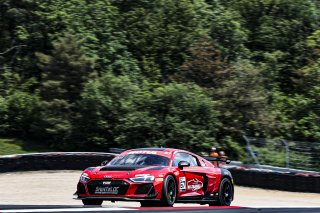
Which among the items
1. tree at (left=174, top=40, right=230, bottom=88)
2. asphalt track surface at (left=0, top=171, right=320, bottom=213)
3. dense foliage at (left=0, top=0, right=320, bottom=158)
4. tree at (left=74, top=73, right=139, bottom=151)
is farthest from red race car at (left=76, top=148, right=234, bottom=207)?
tree at (left=174, top=40, right=230, bottom=88)

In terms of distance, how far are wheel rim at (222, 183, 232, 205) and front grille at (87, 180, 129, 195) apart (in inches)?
133

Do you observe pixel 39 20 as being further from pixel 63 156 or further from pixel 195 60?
pixel 63 156

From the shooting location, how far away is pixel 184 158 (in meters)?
14.5

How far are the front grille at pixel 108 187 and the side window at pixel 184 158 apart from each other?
155 centimetres

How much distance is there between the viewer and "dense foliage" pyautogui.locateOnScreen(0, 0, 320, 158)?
36.0 metres

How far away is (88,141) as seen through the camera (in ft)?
118

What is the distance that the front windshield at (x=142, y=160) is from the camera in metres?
13.7

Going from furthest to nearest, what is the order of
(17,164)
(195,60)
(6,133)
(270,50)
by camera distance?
1. (270,50)
2. (195,60)
3. (6,133)
4. (17,164)

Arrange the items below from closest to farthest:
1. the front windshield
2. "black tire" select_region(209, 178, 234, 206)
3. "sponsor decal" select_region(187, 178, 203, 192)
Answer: the front windshield, "sponsor decal" select_region(187, 178, 203, 192), "black tire" select_region(209, 178, 234, 206)

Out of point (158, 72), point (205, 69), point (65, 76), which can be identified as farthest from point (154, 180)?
point (158, 72)

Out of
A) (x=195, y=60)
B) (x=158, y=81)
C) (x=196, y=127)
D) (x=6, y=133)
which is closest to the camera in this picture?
(x=196, y=127)

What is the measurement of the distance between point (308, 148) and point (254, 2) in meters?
26.2

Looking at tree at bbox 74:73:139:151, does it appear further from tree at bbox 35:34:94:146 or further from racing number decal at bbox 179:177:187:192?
racing number decal at bbox 179:177:187:192

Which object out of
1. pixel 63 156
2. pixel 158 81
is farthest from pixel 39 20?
pixel 63 156
